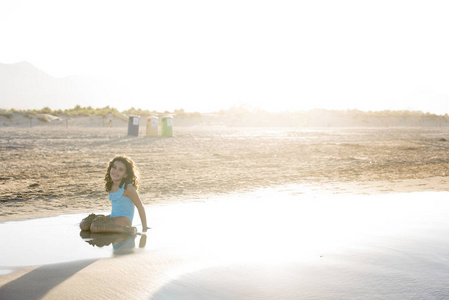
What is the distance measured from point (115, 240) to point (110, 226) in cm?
23

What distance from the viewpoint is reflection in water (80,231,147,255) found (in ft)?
16.9

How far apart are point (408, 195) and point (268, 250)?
4.88 metres

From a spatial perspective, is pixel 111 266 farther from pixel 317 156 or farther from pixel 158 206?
pixel 317 156

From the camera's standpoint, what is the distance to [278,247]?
521cm

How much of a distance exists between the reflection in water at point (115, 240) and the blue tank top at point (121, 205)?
25 centimetres

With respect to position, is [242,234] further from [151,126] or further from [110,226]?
[151,126]

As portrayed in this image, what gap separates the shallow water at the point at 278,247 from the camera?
159 inches

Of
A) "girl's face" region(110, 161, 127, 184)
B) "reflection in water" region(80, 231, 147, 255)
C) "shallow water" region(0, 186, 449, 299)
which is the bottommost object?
"reflection in water" region(80, 231, 147, 255)

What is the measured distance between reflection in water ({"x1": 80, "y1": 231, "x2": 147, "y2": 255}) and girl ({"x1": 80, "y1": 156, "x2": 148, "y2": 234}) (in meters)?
0.06

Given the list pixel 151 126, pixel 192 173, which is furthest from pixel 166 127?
pixel 192 173

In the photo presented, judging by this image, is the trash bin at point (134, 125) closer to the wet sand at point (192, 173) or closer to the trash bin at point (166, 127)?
the trash bin at point (166, 127)

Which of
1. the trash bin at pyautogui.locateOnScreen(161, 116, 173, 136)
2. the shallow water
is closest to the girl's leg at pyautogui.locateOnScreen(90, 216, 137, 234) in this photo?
the shallow water

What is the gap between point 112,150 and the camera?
17.7 m

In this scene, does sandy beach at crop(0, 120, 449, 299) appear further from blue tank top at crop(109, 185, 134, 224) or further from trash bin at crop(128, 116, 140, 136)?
trash bin at crop(128, 116, 140, 136)
